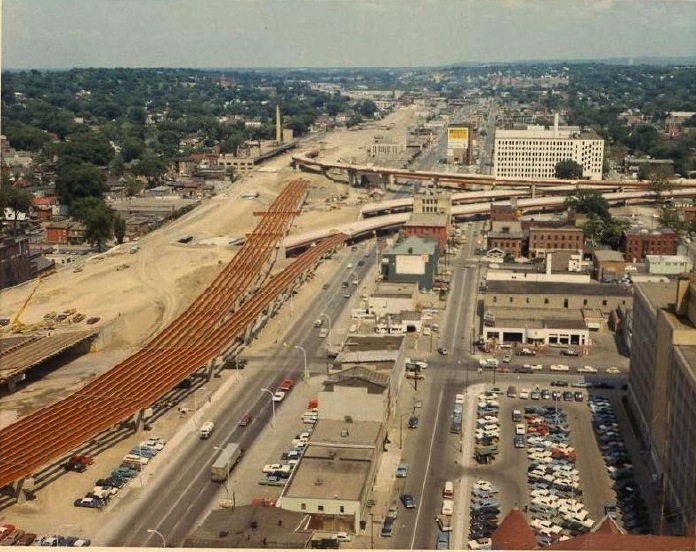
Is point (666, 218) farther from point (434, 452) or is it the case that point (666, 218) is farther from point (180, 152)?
point (180, 152)

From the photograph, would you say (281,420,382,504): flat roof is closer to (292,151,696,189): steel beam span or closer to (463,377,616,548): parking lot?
(463,377,616,548): parking lot

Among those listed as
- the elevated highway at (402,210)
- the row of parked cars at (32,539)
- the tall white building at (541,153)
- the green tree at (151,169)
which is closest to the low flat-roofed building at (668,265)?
the elevated highway at (402,210)

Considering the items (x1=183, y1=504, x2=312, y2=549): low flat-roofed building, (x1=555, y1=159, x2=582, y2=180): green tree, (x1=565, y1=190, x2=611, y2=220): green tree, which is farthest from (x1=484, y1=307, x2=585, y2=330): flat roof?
(x1=555, y1=159, x2=582, y2=180): green tree

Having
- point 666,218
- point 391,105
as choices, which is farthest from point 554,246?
point 391,105

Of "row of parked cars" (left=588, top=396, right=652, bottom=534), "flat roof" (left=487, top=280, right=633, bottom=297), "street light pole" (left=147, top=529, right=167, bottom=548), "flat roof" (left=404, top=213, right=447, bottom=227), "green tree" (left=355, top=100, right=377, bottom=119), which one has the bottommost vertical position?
"street light pole" (left=147, top=529, right=167, bottom=548)

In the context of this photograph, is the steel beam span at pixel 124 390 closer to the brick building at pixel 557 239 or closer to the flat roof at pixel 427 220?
the flat roof at pixel 427 220

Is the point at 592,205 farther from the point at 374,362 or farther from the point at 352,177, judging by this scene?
the point at 374,362

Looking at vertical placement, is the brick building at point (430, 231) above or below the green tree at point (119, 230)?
above
